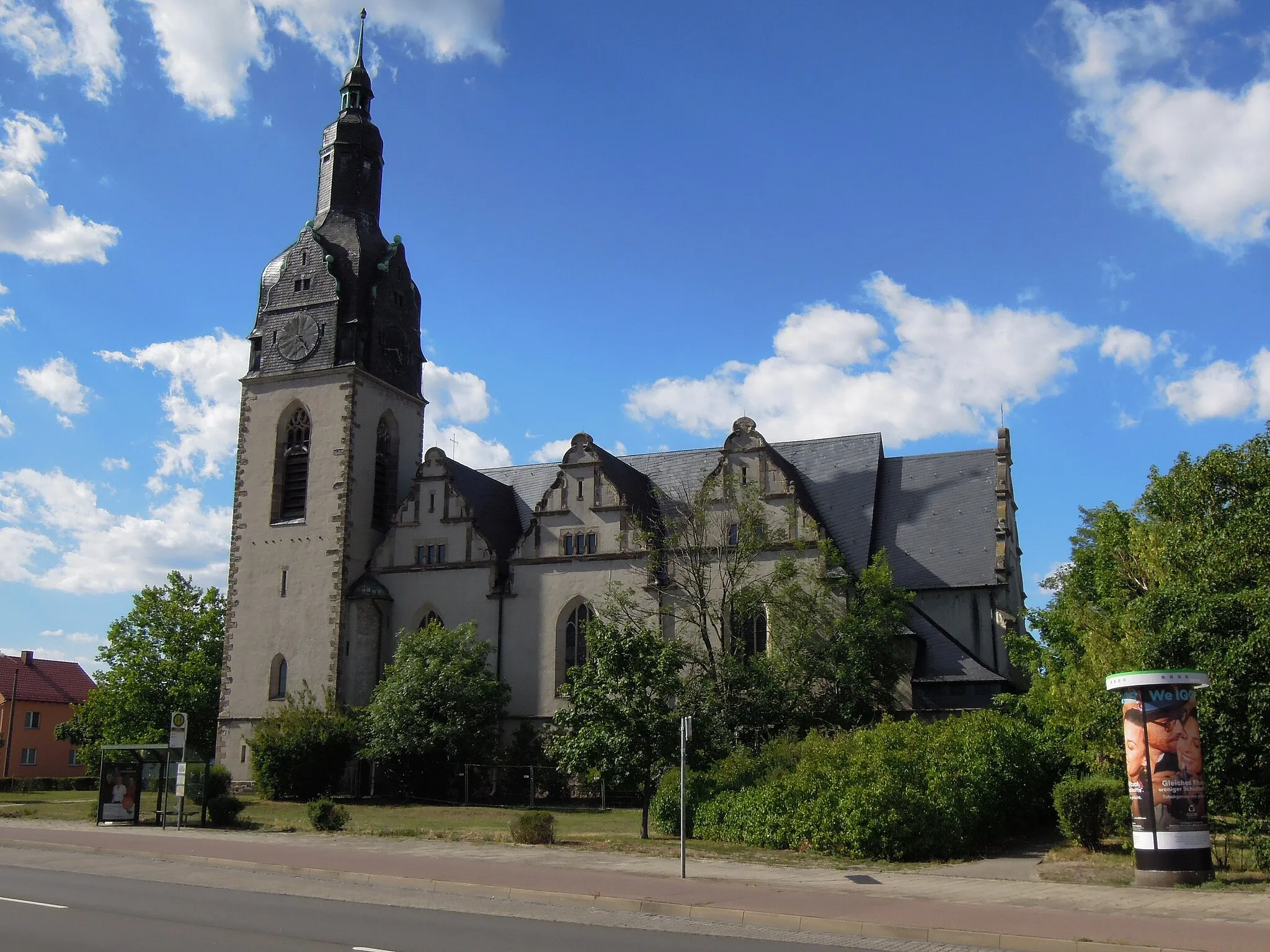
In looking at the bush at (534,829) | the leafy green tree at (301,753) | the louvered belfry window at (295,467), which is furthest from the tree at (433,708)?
the bush at (534,829)

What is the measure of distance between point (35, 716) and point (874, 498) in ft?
200

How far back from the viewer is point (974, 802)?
21688 mm

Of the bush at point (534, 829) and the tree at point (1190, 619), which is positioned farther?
the bush at point (534, 829)

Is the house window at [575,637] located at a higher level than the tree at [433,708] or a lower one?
higher

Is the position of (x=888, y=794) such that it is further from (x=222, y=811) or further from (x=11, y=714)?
(x=11, y=714)

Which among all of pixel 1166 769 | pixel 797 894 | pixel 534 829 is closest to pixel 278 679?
pixel 534 829

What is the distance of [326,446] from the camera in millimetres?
44719

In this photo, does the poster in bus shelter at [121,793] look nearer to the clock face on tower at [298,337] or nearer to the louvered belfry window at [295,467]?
the louvered belfry window at [295,467]

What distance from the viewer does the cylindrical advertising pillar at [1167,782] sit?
16766 mm

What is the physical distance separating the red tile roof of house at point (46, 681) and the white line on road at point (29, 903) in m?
68.2

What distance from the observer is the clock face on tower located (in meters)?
45.8

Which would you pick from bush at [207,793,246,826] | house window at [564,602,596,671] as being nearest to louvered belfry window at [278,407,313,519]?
house window at [564,602,596,671]

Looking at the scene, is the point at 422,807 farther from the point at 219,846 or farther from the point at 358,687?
the point at 219,846

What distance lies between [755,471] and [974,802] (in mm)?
20221
